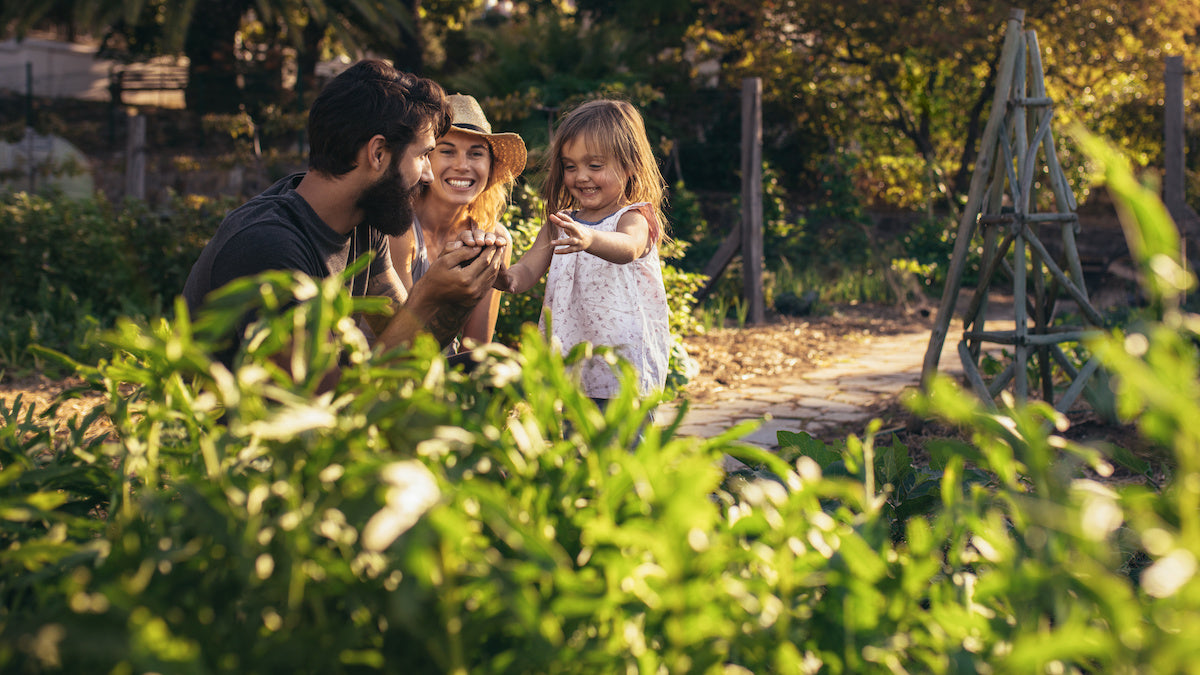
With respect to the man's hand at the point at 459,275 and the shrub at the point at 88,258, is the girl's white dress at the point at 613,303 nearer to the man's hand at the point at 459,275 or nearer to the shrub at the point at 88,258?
the man's hand at the point at 459,275

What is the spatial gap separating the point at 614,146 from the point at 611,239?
1.94ft

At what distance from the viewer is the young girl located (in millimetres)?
3270

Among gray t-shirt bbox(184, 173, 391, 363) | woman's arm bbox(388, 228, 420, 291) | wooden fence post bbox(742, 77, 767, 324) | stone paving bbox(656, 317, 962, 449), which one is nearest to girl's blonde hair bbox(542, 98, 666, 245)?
woman's arm bbox(388, 228, 420, 291)

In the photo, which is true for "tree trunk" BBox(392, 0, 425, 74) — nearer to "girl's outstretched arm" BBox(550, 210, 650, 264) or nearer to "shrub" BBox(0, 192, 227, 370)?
"shrub" BBox(0, 192, 227, 370)

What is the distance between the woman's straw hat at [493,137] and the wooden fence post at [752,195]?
5.04m

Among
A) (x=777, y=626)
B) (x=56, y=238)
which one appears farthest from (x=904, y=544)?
(x=56, y=238)

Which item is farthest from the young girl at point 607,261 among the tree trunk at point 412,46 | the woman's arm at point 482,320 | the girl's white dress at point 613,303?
the tree trunk at point 412,46

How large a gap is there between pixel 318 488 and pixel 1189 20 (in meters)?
16.5

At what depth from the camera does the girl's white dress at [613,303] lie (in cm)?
327

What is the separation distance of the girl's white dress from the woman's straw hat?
0.72m

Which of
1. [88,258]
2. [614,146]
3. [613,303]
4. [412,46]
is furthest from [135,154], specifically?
[412,46]

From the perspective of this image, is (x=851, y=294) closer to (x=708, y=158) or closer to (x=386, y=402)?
(x=708, y=158)

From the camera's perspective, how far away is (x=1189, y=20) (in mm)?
13688

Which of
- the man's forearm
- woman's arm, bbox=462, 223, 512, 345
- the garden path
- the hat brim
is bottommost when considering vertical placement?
the garden path
